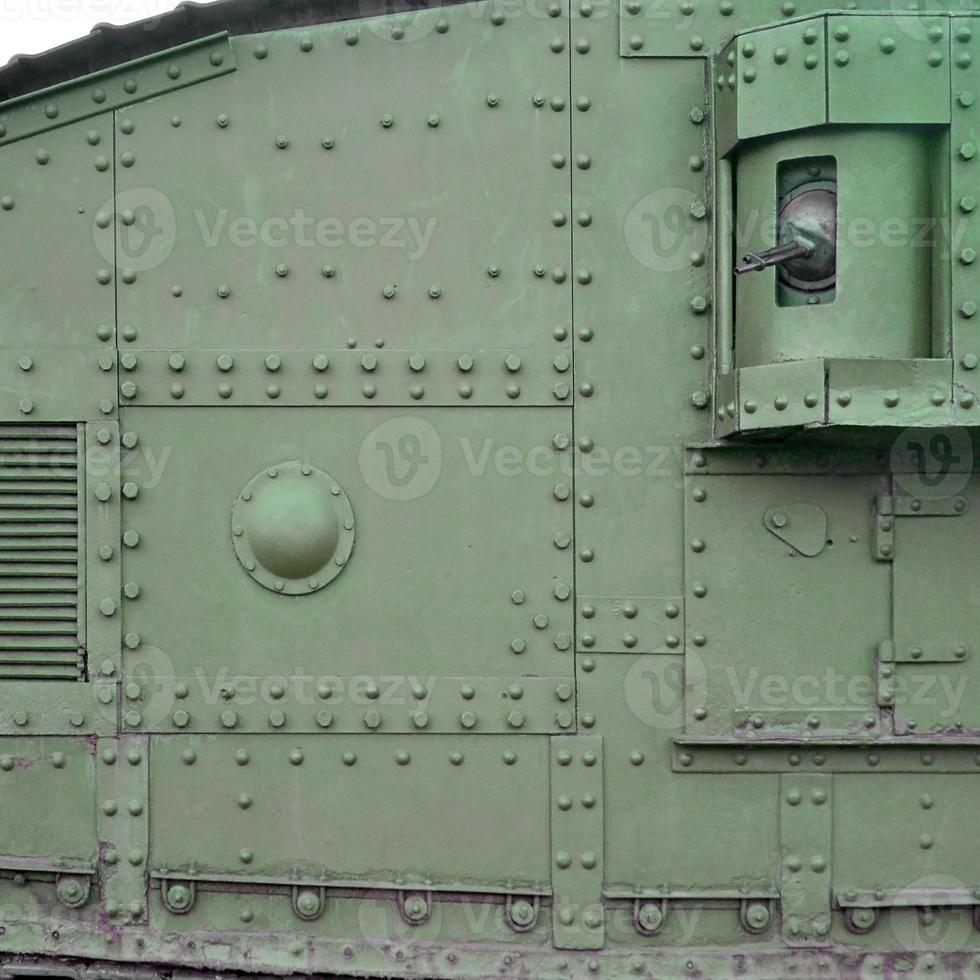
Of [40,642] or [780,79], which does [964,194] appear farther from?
[40,642]

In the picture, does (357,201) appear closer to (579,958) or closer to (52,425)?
(52,425)

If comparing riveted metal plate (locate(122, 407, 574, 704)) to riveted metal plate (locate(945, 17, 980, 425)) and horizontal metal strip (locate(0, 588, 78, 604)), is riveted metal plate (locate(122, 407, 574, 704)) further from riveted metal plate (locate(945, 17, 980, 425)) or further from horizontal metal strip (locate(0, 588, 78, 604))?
riveted metal plate (locate(945, 17, 980, 425))

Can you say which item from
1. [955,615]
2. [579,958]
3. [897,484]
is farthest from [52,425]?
[955,615]

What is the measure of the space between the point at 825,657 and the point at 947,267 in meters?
1.21

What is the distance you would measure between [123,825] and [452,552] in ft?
4.42

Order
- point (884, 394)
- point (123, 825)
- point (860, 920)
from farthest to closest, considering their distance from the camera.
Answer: point (123, 825)
point (860, 920)
point (884, 394)

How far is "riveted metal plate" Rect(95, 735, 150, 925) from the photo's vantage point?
3.42 m

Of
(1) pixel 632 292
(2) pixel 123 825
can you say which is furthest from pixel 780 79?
(2) pixel 123 825

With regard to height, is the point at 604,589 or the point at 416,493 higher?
the point at 416,493

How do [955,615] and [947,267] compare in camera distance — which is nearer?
[947,267]

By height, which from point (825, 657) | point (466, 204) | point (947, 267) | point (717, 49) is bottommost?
point (825, 657)

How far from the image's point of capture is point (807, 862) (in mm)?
3334

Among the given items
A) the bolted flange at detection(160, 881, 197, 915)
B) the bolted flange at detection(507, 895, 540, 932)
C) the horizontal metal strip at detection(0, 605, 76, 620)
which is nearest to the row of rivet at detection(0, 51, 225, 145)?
the horizontal metal strip at detection(0, 605, 76, 620)

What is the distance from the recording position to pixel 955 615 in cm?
332
